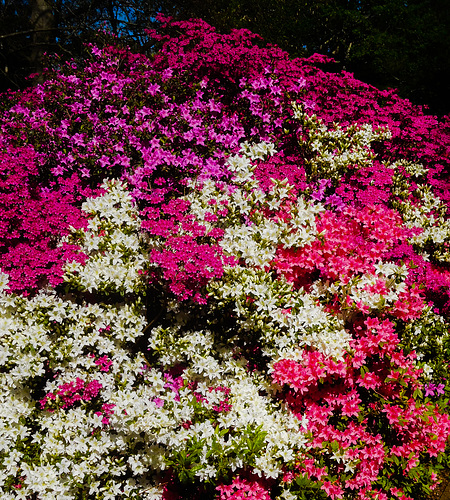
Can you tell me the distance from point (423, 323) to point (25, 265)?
3.95m

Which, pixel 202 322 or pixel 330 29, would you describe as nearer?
pixel 202 322

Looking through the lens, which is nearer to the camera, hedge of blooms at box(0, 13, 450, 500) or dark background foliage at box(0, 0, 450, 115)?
hedge of blooms at box(0, 13, 450, 500)

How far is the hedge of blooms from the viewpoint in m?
3.00

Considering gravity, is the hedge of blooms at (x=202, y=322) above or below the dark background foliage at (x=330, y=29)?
below

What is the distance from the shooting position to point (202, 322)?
3719 mm

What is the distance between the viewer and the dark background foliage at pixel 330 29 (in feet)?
36.9

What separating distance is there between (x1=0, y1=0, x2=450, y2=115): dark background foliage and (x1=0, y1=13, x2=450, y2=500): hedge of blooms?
8.30 meters

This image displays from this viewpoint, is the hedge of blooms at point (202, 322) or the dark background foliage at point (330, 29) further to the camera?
the dark background foliage at point (330, 29)

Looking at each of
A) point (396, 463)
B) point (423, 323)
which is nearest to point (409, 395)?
point (396, 463)

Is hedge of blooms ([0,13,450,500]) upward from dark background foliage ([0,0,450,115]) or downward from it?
downward

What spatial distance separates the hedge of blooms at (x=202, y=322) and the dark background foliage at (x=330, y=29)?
8.30 meters

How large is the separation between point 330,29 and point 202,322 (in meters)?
13.6

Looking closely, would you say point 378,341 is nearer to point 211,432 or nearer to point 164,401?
point 211,432

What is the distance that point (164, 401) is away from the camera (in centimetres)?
318
